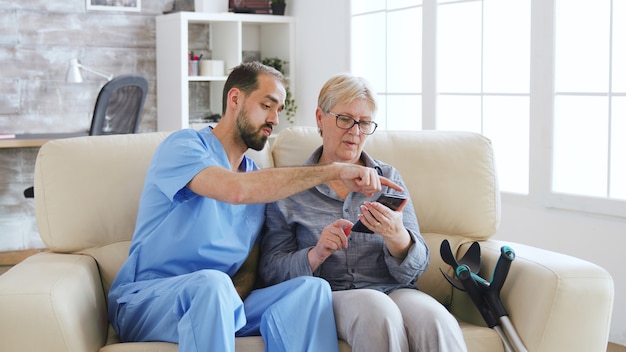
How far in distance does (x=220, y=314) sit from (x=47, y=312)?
44 centimetres

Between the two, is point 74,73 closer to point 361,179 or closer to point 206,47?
point 206,47

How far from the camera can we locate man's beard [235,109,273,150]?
99.3 inches

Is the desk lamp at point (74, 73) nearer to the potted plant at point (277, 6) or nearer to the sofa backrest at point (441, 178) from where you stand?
the potted plant at point (277, 6)

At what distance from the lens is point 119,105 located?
495 cm

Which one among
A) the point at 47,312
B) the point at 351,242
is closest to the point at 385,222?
the point at 351,242

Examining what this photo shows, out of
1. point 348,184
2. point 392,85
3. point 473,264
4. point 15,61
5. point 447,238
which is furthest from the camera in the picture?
point 15,61

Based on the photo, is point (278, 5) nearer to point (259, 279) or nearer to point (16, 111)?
point (16, 111)

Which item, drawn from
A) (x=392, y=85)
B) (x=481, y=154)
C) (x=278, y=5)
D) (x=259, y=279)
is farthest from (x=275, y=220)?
(x=278, y=5)

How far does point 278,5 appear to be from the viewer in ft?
18.8

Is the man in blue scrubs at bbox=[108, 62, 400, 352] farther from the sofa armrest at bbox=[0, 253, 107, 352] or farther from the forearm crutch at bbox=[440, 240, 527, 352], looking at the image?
the forearm crutch at bbox=[440, 240, 527, 352]

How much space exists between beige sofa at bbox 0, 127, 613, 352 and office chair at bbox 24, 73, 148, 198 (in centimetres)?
215

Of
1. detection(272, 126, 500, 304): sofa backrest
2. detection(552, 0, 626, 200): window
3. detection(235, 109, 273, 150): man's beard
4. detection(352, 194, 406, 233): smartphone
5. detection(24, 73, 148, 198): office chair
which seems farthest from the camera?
detection(24, 73, 148, 198): office chair

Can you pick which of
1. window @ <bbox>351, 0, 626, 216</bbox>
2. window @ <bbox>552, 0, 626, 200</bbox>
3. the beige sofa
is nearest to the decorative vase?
window @ <bbox>351, 0, 626, 216</bbox>

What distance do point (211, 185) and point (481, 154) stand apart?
1024mm
